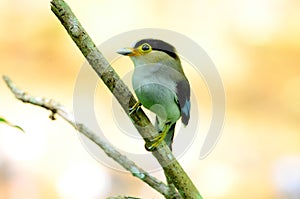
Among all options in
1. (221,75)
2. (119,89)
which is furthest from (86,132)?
(221,75)

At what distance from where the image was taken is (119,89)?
30cm

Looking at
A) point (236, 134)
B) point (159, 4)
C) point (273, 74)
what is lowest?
point (236, 134)

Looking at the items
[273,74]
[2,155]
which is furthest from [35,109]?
[273,74]

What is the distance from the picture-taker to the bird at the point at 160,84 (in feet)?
1.00

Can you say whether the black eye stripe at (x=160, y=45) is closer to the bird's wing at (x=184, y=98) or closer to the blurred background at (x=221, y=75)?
the bird's wing at (x=184, y=98)

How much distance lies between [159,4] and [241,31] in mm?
299

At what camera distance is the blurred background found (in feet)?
6.07

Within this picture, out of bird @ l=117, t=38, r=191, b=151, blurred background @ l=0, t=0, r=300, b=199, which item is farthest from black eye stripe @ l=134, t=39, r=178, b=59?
blurred background @ l=0, t=0, r=300, b=199

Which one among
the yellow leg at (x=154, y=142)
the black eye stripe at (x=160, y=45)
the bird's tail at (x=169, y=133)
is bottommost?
the yellow leg at (x=154, y=142)

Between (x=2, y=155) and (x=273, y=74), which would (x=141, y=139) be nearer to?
(x=2, y=155)

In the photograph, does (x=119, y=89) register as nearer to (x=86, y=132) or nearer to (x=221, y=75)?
(x=86, y=132)

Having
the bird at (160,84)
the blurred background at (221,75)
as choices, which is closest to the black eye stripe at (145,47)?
the bird at (160,84)

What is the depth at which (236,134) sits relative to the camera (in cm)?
202

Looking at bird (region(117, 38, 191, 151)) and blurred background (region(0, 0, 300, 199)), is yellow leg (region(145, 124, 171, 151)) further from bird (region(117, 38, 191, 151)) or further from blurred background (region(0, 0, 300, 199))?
blurred background (region(0, 0, 300, 199))
